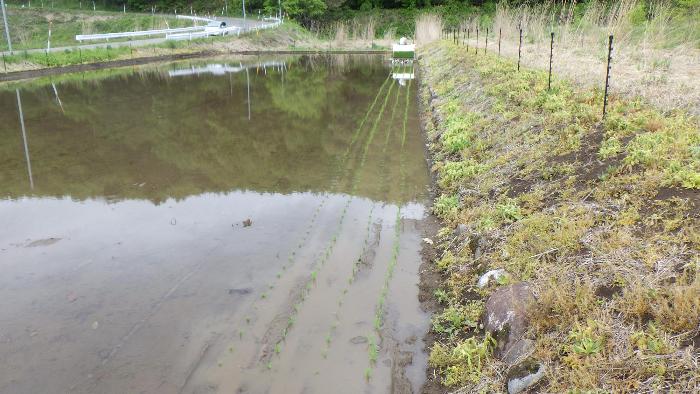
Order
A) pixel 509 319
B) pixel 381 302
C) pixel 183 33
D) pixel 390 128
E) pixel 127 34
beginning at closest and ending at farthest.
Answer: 1. pixel 509 319
2. pixel 381 302
3. pixel 390 128
4. pixel 127 34
5. pixel 183 33

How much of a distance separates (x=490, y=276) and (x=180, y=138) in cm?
1006

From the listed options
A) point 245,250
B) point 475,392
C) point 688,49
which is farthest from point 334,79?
point 475,392

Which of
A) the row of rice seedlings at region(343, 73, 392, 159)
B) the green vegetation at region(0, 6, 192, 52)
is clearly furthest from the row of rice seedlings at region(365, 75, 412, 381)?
the green vegetation at region(0, 6, 192, 52)

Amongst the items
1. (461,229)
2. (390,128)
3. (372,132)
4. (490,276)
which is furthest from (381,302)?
(390,128)

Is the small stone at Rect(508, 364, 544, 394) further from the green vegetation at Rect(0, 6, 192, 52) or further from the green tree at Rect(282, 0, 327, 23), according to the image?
the green tree at Rect(282, 0, 327, 23)

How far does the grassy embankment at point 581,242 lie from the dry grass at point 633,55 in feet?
2.66

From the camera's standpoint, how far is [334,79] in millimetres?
24609

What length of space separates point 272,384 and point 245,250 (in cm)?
295

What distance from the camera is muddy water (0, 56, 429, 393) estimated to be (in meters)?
4.95

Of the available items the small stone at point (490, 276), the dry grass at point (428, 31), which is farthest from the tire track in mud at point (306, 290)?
the dry grass at point (428, 31)

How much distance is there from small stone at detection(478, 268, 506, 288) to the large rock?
1.08ft

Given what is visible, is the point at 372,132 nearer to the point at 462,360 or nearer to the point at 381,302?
the point at 381,302

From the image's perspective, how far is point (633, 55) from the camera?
44.2 ft

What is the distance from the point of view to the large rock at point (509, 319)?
4.38m
